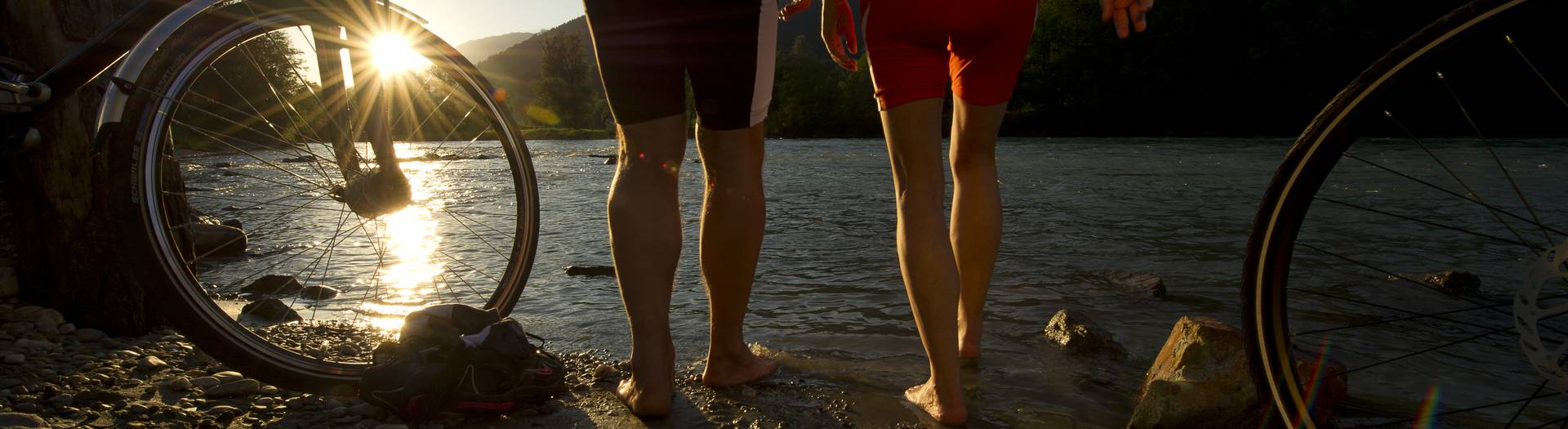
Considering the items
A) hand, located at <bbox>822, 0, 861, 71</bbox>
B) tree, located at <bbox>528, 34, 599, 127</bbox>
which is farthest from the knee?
tree, located at <bbox>528, 34, 599, 127</bbox>

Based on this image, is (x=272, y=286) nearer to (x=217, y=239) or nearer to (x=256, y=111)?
(x=217, y=239)

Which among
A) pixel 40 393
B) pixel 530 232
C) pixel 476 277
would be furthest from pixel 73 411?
pixel 476 277

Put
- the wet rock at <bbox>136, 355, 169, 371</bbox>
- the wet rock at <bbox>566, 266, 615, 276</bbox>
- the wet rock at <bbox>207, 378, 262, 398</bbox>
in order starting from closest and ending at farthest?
the wet rock at <bbox>207, 378, 262, 398</bbox>
the wet rock at <bbox>136, 355, 169, 371</bbox>
the wet rock at <bbox>566, 266, 615, 276</bbox>

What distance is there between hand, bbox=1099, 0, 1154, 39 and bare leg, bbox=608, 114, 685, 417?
1.13m

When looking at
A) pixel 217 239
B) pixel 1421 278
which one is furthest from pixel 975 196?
pixel 217 239

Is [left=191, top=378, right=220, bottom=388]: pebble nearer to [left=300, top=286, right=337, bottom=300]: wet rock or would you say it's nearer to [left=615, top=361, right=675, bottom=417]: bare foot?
[left=615, top=361, right=675, bottom=417]: bare foot

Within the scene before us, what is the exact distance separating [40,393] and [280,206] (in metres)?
6.56

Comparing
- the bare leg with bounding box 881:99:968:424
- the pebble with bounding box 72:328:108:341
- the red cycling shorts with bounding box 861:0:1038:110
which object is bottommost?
the pebble with bounding box 72:328:108:341

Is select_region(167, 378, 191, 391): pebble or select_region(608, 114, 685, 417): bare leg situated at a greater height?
select_region(608, 114, 685, 417): bare leg

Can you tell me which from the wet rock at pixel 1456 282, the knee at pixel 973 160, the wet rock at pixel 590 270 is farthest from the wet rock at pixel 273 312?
the wet rock at pixel 1456 282

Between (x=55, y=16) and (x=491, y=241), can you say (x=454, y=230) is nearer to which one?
(x=491, y=241)

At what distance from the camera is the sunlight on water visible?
9.87 feet

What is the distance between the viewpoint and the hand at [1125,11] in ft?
6.48

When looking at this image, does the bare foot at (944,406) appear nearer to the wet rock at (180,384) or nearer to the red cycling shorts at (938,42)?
the red cycling shorts at (938,42)
